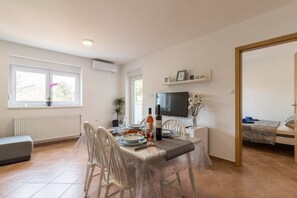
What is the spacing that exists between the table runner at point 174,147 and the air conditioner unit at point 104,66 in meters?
3.71

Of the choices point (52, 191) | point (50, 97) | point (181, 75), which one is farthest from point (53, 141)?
point (181, 75)

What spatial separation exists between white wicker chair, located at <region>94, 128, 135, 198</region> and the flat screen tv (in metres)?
2.06

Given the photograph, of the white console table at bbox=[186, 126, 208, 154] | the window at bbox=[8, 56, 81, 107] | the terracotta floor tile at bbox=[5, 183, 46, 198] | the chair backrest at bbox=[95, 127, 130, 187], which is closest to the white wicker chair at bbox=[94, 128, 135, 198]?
the chair backrest at bbox=[95, 127, 130, 187]

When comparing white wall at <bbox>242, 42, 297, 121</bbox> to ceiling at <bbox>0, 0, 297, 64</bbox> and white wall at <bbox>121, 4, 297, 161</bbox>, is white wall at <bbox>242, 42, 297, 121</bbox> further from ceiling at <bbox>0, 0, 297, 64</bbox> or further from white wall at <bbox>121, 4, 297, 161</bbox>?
ceiling at <bbox>0, 0, 297, 64</bbox>

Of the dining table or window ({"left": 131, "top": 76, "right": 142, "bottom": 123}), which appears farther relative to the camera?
window ({"left": 131, "top": 76, "right": 142, "bottom": 123})

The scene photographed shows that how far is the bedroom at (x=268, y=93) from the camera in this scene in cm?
357

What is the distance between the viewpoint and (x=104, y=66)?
4.73 metres

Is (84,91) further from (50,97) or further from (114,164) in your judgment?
(114,164)

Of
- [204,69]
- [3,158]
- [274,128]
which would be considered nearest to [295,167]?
[274,128]

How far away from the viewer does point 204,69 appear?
9.96 ft

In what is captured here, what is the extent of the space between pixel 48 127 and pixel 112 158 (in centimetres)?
332

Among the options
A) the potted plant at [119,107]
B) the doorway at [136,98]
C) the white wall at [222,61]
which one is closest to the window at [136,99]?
the doorway at [136,98]

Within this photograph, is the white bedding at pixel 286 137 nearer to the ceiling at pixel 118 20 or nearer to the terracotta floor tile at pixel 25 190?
the ceiling at pixel 118 20

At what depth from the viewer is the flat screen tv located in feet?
10.6
